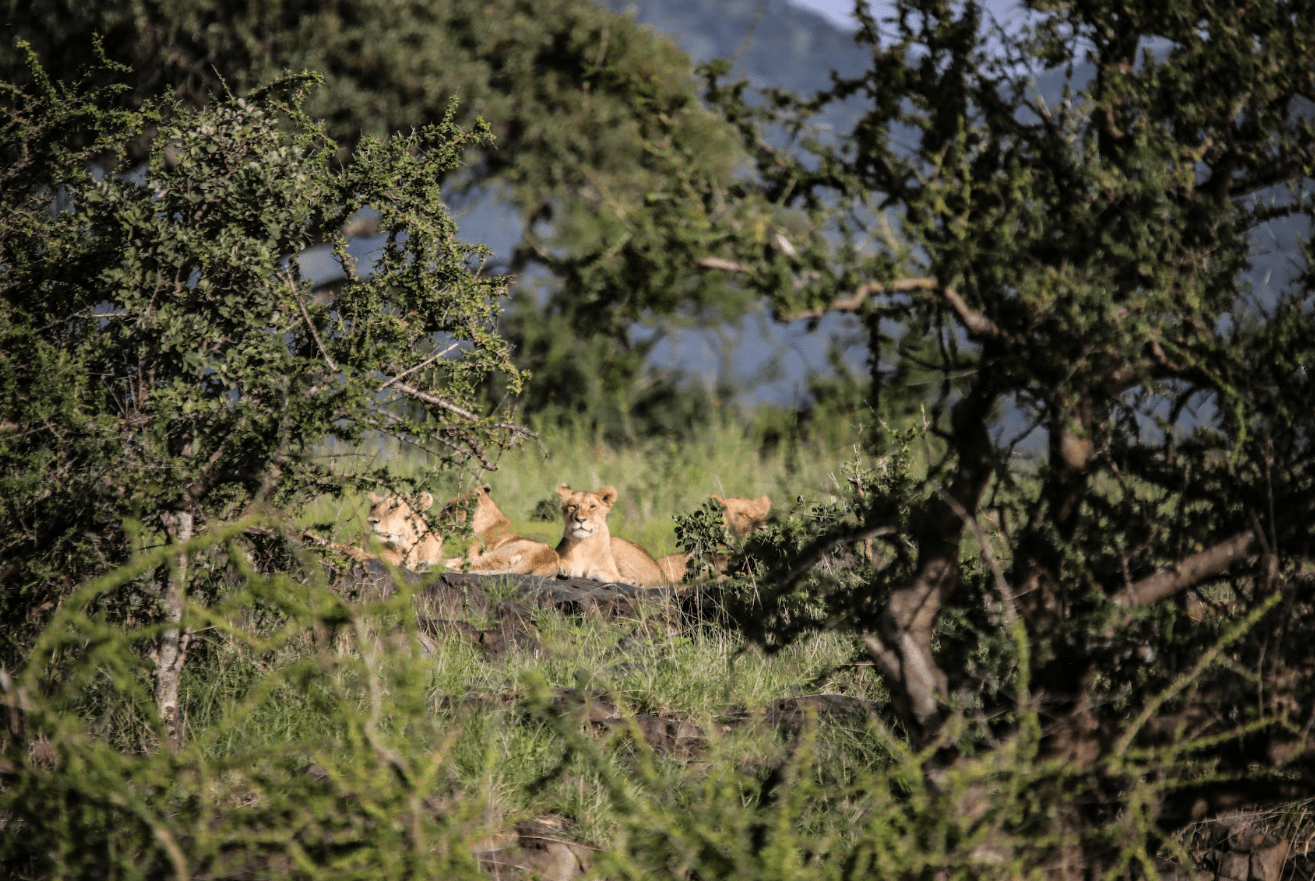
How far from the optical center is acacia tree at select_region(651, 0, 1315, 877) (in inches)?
122

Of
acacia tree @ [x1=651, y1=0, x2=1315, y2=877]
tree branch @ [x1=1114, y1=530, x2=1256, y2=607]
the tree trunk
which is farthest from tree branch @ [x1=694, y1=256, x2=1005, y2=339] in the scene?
the tree trunk

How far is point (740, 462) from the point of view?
12375 millimetres

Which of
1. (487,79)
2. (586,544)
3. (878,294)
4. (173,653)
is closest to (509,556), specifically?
(586,544)

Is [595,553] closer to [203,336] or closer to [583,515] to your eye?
[583,515]

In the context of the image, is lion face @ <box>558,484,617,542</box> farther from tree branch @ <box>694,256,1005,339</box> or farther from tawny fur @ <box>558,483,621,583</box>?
tree branch @ <box>694,256,1005,339</box>

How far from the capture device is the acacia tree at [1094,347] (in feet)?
10.2

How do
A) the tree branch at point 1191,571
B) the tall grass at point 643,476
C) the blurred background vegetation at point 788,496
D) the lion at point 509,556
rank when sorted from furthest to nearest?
the tall grass at point 643,476 < the lion at point 509,556 < the tree branch at point 1191,571 < the blurred background vegetation at point 788,496

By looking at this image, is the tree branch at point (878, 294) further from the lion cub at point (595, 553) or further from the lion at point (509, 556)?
the lion cub at point (595, 553)

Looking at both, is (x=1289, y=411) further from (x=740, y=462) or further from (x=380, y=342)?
(x=740, y=462)

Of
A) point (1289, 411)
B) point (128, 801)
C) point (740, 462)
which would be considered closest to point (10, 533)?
point (128, 801)

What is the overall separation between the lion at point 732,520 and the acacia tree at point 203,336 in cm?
241

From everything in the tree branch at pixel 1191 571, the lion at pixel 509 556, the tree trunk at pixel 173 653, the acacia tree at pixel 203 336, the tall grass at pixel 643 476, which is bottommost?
the tall grass at pixel 643 476

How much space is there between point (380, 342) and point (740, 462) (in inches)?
316

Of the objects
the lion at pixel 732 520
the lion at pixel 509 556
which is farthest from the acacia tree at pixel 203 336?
the lion at pixel 732 520
